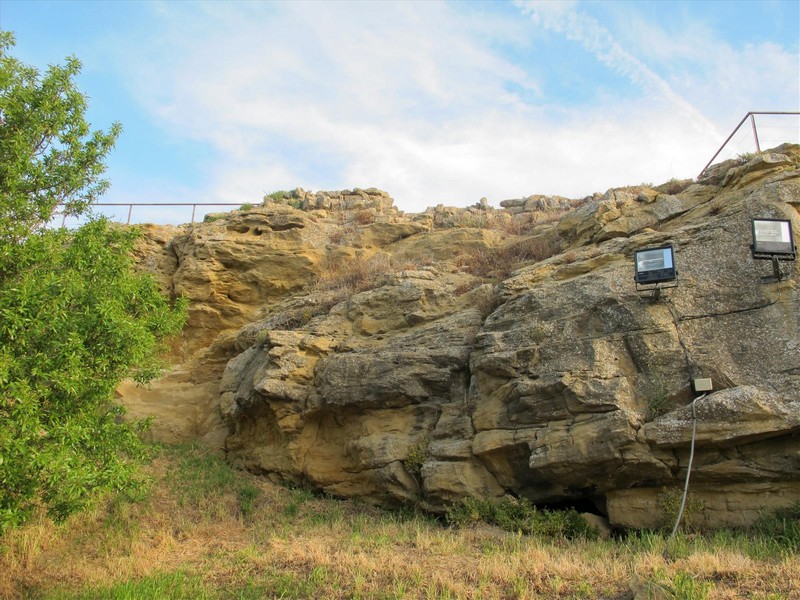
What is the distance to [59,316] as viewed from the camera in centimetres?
826

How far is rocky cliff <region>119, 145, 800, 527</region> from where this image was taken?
29.3 ft

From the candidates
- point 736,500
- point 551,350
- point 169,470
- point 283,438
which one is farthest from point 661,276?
point 169,470

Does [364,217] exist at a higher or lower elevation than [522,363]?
higher

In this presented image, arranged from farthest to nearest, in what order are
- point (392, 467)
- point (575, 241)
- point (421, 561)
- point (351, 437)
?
point (575, 241) → point (351, 437) → point (392, 467) → point (421, 561)

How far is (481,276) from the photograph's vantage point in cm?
1445

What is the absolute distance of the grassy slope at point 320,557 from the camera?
7195mm

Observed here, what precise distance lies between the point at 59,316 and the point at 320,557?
4240 mm

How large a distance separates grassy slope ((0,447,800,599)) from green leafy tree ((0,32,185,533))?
1.04m

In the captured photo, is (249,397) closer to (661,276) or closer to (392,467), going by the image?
(392,467)

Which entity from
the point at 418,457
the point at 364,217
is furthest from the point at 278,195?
the point at 418,457

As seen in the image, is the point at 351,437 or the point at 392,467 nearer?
the point at 392,467

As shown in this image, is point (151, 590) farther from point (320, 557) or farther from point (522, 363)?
point (522, 363)

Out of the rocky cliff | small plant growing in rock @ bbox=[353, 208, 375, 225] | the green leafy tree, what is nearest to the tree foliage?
the green leafy tree

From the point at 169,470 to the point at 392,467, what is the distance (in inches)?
175
